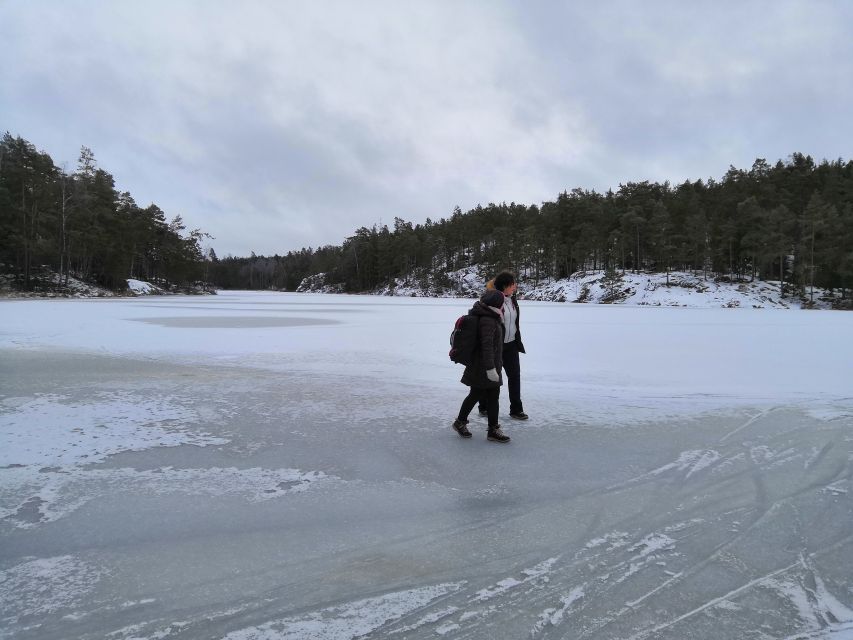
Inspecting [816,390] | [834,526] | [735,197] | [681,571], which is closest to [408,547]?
[681,571]

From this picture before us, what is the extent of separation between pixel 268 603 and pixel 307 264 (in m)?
149

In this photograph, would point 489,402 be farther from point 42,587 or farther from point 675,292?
point 675,292

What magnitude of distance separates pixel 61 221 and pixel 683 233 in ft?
214

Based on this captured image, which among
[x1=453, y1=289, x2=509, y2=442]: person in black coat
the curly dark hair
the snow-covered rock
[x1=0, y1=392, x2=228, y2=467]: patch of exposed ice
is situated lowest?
[x1=0, y1=392, x2=228, y2=467]: patch of exposed ice

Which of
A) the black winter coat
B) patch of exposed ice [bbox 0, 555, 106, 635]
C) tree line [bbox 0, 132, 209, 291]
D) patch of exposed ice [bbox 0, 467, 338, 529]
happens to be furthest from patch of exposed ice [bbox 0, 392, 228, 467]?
tree line [bbox 0, 132, 209, 291]

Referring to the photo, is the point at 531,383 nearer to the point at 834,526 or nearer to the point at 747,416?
the point at 747,416

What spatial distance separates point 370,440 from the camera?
460 cm

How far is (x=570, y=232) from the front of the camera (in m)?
68.2

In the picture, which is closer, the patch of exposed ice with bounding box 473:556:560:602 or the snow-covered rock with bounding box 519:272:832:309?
the patch of exposed ice with bounding box 473:556:560:602

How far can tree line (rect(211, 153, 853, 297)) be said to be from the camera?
Result: 4431cm

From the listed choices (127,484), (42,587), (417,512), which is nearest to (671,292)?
(417,512)

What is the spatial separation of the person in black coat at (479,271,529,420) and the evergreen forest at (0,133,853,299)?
149 feet

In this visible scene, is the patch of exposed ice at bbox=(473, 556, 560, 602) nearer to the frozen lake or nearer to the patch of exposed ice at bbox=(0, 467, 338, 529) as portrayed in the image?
the frozen lake

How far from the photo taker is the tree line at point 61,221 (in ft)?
127
